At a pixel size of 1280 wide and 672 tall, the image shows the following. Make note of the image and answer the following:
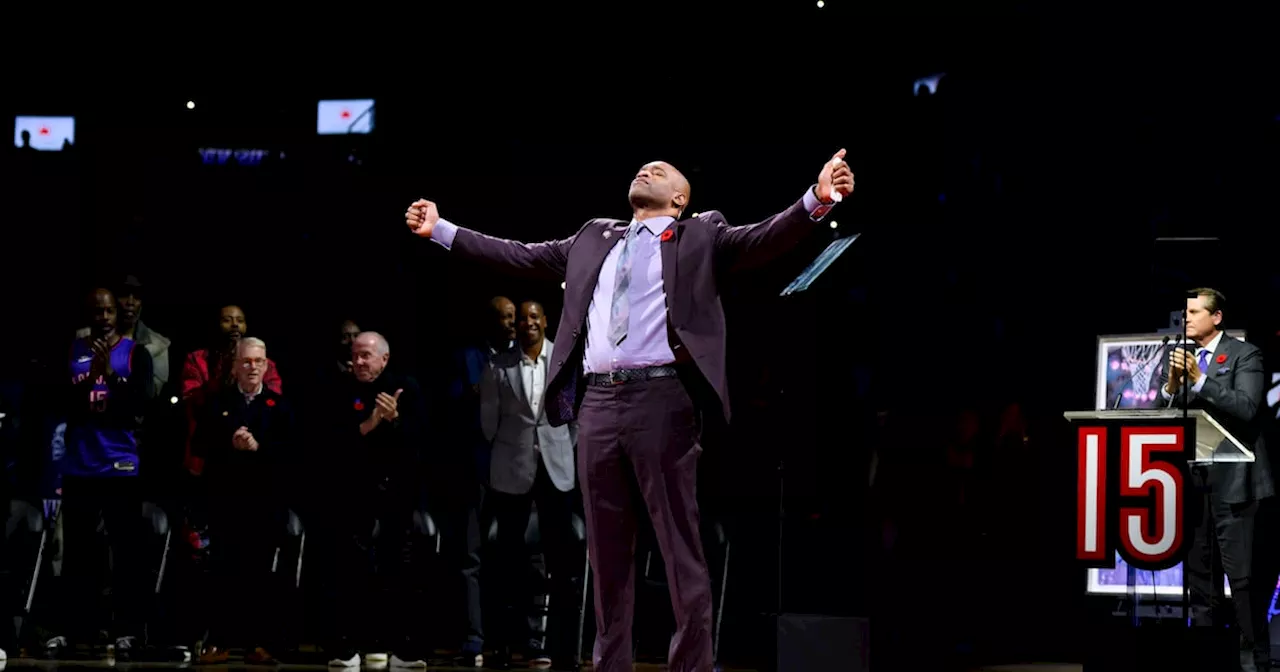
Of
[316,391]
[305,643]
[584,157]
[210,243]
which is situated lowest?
[305,643]

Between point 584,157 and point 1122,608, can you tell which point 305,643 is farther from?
point 1122,608

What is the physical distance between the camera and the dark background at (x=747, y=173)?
30.5ft

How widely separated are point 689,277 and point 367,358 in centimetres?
305

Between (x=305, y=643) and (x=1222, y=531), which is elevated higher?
(x=1222, y=531)

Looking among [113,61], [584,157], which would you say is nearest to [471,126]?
[584,157]

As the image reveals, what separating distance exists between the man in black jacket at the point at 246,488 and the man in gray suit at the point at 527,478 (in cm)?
101

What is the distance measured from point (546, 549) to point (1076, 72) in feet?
17.3

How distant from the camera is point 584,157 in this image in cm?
970

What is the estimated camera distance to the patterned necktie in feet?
14.2

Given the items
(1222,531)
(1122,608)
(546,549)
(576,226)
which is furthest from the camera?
(576,226)

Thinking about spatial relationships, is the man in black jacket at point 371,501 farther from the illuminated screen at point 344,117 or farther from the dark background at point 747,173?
the illuminated screen at point 344,117

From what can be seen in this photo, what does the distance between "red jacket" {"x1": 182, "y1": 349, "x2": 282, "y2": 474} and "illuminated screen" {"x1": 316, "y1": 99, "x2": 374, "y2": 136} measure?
8.95 feet

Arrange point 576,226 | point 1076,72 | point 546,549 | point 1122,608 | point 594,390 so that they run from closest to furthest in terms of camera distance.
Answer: point 594,390
point 546,549
point 1122,608
point 576,226
point 1076,72

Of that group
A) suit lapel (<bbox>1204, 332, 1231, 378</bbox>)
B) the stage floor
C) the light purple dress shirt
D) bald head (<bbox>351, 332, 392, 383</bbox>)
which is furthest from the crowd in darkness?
suit lapel (<bbox>1204, 332, 1231, 378</bbox>)
